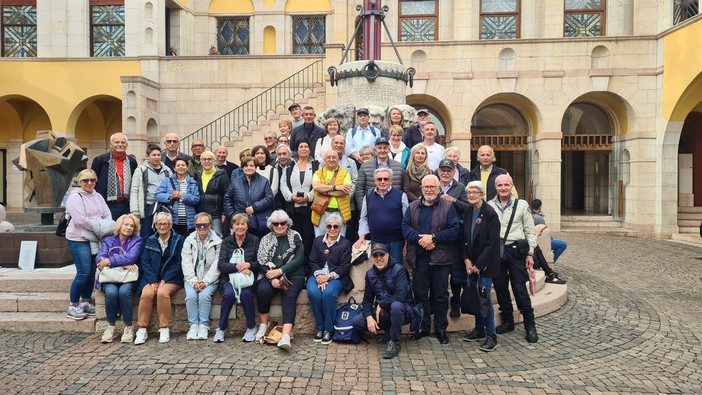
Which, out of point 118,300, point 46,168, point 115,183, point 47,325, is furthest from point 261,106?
point 118,300

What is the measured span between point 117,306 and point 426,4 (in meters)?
16.5

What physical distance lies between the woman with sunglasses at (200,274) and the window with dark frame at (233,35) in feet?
57.1

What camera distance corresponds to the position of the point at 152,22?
18.1 metres

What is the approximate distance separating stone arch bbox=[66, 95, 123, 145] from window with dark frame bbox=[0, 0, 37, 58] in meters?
2.89

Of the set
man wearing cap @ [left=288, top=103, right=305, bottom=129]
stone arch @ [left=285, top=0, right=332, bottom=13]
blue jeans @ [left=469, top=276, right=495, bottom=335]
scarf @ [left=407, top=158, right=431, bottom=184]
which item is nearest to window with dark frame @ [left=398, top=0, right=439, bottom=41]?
stone arch @ [left=285, top=0, right=332, bottom=13]

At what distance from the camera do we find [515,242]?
5.57 meters

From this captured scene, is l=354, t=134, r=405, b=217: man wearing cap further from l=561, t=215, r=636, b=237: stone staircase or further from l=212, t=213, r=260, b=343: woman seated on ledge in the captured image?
l=561, t=215, r=636, b=237: stone staircase

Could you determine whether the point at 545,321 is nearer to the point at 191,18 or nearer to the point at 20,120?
the point at 191,18

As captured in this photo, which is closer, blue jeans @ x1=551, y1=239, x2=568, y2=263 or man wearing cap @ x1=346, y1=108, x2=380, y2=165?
man wearing cap @ x1=346, y1=108, x2=380, y2=165

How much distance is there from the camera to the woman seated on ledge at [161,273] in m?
5.66

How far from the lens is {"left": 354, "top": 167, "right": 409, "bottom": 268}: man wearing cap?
5.67 m

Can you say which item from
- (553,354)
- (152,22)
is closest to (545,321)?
(553,354)

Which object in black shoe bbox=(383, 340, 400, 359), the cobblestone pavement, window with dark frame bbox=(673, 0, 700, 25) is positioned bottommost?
the cobblestone pavement

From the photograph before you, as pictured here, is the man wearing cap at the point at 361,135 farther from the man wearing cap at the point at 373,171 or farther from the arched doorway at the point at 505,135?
the arched doorway at the point at 505,135
